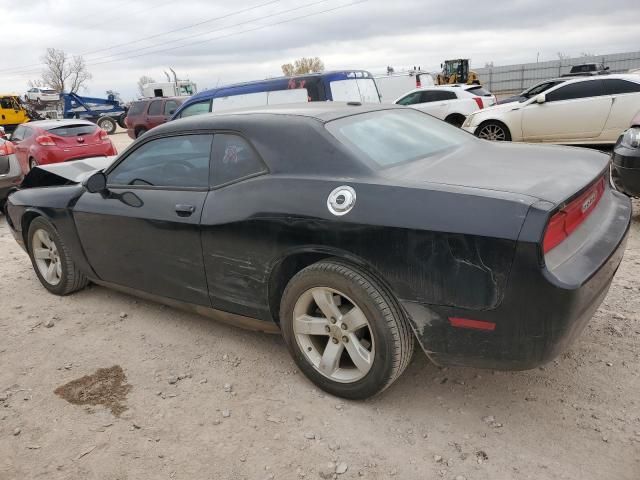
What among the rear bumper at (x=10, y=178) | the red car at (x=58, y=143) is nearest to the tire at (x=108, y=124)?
the red car at (x=58, y=143)

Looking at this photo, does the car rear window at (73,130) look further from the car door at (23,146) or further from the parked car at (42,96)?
the parked car at (42,96)

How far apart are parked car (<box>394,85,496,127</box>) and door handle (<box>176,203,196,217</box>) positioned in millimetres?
11544

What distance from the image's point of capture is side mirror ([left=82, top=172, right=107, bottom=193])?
345 cm

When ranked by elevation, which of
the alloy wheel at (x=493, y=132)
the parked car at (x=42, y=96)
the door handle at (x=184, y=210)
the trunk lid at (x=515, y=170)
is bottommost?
the alloy wheel at (x=493, y=132)

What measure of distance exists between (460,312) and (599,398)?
1027 millimetres

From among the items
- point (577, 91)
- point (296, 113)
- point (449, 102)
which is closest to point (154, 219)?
point (296, 113)

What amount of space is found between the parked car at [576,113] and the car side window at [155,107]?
11.1 m

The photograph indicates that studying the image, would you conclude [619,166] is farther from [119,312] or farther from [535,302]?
[119,312]

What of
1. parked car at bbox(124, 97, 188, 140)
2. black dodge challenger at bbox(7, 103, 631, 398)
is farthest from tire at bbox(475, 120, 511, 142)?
parked car at bbox(124, 97, 188, 140)

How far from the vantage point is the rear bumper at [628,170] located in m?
4.66

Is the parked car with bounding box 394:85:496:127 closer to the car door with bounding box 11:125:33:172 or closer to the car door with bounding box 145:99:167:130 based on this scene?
the car door with bounding box 145:99:167:130

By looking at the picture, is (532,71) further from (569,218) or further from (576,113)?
(569,218)

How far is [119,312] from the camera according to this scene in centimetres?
397

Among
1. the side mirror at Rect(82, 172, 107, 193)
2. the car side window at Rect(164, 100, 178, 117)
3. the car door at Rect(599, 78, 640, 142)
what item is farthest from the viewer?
the car side window at Rect(164, 100, 178, 117)
